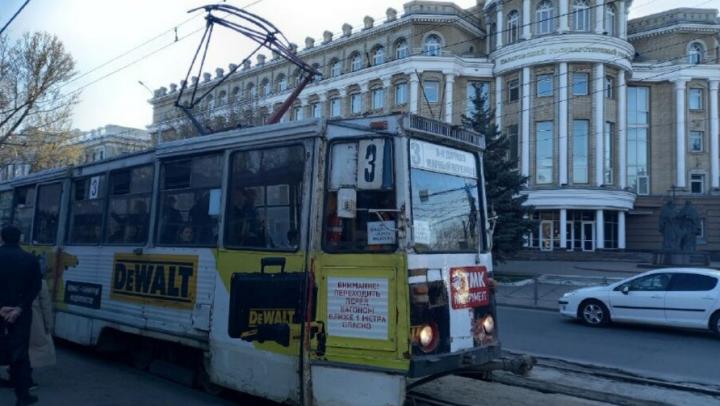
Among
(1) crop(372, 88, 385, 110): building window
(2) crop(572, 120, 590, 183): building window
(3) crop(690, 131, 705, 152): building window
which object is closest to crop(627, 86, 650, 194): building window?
(3) crop(690, 131, 705, 152): building window

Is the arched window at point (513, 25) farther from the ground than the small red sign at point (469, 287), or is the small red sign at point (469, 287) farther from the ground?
the arched window at point (513, 25)

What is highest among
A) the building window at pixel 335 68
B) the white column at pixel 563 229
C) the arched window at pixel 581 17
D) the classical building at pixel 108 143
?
the arched window at pixel 581 17

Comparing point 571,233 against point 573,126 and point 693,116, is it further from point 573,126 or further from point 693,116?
point 693,116

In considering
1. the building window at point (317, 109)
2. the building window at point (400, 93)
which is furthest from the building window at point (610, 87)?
the building window at point (317, 109)

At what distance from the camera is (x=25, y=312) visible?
20.3 ft

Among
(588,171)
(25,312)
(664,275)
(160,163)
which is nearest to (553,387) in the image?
(160,163)

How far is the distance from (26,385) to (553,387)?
5808 mm

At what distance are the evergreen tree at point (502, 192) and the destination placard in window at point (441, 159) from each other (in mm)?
18092

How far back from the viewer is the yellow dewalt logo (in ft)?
18.2

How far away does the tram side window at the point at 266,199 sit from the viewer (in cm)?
571

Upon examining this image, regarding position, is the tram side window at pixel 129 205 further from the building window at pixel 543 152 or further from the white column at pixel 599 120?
the white column at pixel 599 120

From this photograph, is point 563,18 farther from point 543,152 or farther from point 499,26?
point 543,152

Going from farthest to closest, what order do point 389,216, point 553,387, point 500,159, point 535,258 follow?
point 535,258, point 500,159, point 553,387, point 389,216

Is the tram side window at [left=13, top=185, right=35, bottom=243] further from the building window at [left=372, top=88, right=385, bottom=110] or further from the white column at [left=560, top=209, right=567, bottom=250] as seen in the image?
the building window at [left=372, top=88, right=385, bottom=110]
